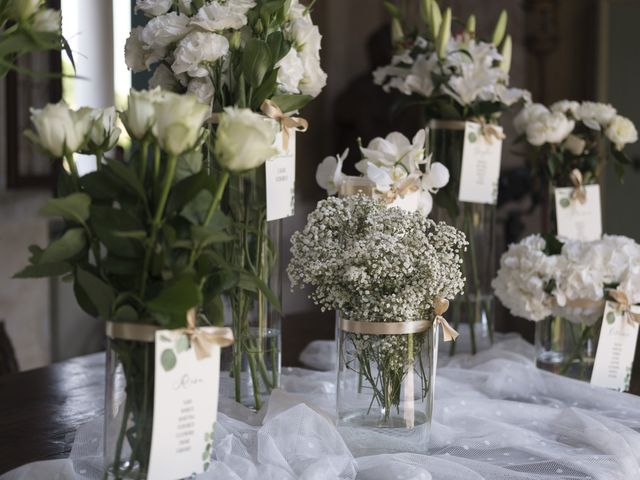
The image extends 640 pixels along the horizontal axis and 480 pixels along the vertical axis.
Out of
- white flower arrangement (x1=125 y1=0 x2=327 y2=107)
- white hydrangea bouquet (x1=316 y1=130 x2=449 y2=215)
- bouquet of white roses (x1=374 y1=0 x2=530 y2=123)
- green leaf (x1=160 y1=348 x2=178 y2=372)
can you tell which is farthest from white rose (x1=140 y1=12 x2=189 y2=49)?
bouquet of white roses (x1=374 y1=0 x2=530 y2=123)

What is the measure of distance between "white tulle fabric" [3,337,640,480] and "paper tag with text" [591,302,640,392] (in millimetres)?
51

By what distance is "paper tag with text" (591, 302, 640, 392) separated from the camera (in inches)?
58.2

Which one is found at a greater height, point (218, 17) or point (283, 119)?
point (218, 17)

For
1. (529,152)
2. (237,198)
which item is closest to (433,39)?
(529,152)

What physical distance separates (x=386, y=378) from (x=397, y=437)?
0.08 metres

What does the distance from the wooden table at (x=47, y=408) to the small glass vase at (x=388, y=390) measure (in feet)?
1.24

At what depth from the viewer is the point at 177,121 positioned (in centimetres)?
85

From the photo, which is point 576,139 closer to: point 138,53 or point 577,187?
point 577,187

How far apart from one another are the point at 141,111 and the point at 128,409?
0.30 m

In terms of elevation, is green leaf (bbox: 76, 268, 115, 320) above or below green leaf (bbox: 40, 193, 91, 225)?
below

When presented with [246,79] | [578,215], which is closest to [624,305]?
[578,215]

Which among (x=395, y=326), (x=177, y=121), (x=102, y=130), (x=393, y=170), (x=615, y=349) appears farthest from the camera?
(x=615, y=349)

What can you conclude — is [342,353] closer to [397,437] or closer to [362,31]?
[397,437]

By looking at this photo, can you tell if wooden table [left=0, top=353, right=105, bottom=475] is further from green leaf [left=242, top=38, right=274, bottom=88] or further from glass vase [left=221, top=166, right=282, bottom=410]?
green leaf [left=242, top=38, right=274, bottom=88]
